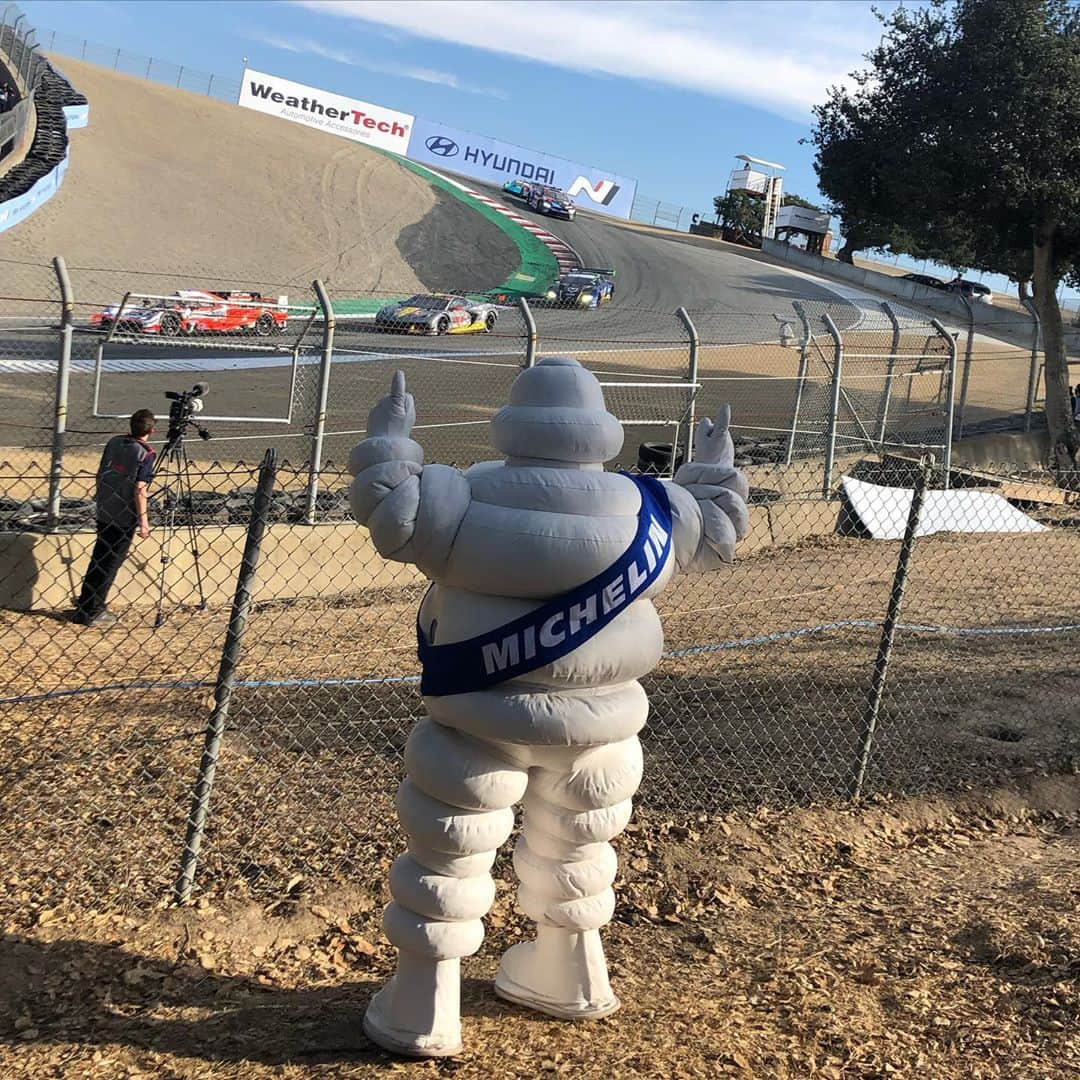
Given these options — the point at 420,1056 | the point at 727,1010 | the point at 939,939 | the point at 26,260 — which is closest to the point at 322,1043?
the point at 420,1056

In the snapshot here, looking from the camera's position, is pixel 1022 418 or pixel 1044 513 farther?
pixel 1022 418

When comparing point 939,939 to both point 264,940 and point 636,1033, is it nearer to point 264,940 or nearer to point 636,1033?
point 636,1033

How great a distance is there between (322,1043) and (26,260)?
29.9 metres

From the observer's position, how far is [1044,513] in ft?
46.0

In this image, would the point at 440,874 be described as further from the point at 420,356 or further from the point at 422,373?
the point at 422,373

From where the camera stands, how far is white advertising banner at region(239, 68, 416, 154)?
170 feet

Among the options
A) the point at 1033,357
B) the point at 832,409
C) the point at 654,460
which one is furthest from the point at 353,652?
the point at 1033,357

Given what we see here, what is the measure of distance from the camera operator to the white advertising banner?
1918 inches

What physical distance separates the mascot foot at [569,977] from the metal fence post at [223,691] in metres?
1.25

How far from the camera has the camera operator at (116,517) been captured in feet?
24.1

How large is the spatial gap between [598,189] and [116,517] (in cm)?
5537

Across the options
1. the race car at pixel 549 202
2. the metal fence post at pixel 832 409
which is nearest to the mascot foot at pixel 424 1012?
the metal fence post at pixel 832 409

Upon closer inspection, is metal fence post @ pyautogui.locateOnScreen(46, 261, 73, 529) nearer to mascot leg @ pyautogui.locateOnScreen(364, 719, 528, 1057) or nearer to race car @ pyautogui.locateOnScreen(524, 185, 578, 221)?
mascot leg @ pyautogui.locateOnScreen(364, 719, 528, 1057)

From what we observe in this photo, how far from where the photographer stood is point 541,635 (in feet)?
9.21
